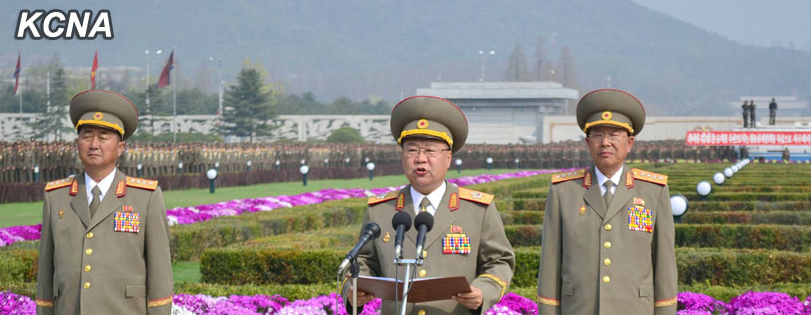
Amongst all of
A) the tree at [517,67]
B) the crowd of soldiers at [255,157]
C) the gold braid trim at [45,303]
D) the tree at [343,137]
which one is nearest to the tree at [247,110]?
the tree at [343,137]

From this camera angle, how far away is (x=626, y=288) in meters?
3.72

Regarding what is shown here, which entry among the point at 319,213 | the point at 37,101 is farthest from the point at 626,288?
the point at 37,101

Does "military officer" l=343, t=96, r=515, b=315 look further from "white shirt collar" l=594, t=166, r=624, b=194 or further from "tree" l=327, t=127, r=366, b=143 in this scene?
"tree" l=327, t=127, r=366, b=143

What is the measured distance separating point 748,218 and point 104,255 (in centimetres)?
874

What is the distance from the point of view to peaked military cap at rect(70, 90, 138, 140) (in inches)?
155

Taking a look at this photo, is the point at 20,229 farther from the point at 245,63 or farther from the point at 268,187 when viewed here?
the point at 245,63

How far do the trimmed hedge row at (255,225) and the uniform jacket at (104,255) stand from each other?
5.91 metres

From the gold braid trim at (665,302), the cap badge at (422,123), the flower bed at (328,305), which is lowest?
the flower bed at (328,305)

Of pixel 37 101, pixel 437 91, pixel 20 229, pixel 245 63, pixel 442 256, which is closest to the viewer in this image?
pixel 442 256

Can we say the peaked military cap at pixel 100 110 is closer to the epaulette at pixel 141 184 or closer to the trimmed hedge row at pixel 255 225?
the epaulette at pixel 141 184

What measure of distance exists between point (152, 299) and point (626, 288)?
178cm

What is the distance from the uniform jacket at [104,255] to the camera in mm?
3836

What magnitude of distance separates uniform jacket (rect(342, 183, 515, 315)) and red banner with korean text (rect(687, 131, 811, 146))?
36.4 m

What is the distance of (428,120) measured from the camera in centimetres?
354
